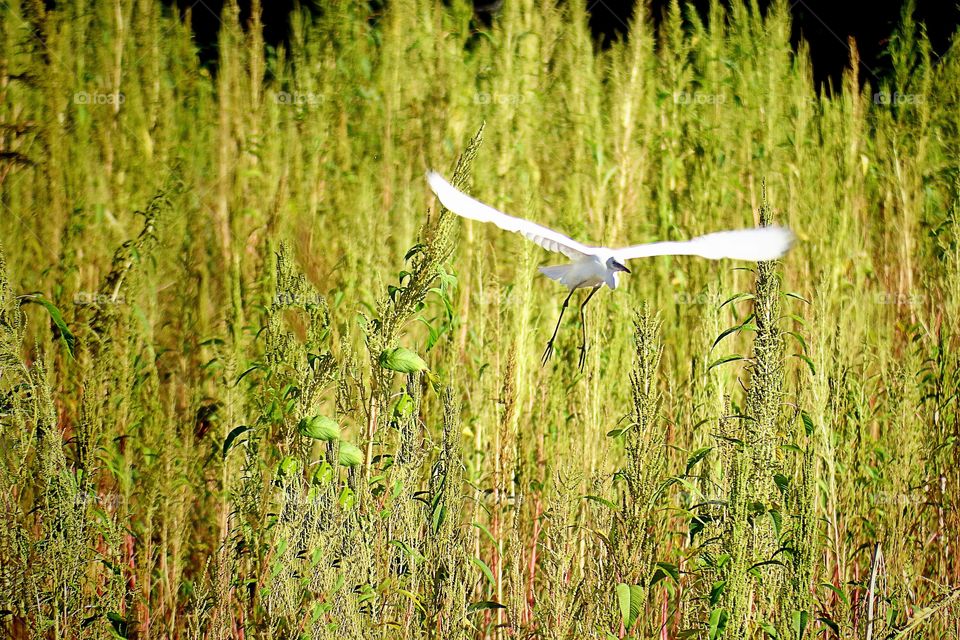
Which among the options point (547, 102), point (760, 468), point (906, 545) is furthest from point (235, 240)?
point (906, 545)

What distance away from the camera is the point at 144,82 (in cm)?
343

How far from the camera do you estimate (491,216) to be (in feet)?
6.22

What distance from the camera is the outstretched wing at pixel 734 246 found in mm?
1712

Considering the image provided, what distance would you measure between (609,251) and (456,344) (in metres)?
0.47

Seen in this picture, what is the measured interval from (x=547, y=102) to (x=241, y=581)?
2.52m

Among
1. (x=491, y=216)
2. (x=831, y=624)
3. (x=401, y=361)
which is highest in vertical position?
(x=491, y=216)

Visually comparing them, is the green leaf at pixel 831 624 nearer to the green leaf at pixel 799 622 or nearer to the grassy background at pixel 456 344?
the grassy background at pixel 456 344

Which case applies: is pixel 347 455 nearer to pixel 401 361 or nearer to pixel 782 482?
pixel 401 361

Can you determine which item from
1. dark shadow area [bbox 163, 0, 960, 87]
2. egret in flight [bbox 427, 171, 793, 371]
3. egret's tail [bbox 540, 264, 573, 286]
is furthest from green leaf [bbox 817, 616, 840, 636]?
dark shadow area [bbox 163, 0, 960, 87]

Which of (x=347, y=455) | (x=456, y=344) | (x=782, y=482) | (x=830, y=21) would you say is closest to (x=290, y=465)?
(x=347, y=455)

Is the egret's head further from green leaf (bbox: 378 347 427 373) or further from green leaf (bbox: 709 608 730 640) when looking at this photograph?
green leaf (bbox: 709 608 730 640)

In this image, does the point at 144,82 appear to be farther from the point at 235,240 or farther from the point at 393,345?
the point at 393,345

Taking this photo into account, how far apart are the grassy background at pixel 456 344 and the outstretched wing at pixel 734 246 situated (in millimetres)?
86

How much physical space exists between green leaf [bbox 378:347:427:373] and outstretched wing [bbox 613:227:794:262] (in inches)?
21.6
